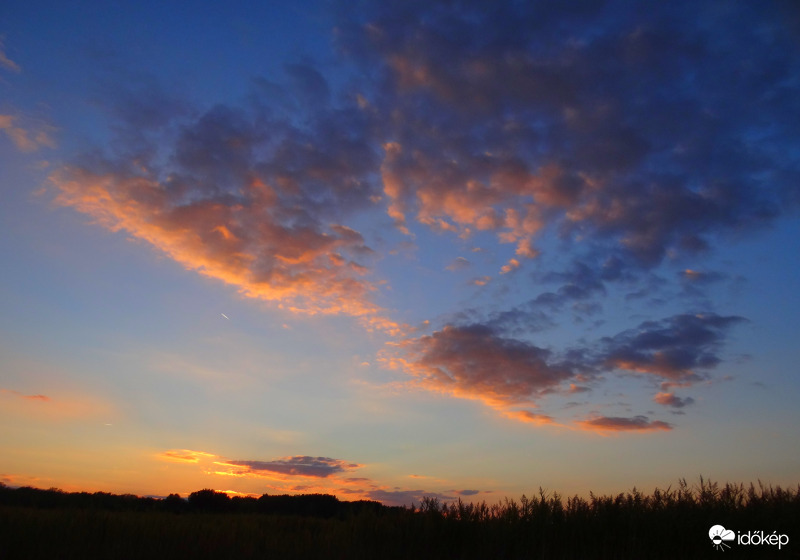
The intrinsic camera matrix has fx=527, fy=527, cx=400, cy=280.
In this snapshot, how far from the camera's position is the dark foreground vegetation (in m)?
12.0

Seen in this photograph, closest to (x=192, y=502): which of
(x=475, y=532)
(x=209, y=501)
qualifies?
(x=209, y=501)

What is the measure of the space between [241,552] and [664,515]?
450 inches

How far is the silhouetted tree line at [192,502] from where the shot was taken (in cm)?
2633

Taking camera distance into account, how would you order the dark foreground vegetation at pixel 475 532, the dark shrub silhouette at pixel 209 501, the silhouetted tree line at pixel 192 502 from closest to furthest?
1. the dark foreground vegetation at pixel 475 532
2. the silhouetted tree line at pixel 192 502
3. the dark shrub silhouette at pixel 209 501

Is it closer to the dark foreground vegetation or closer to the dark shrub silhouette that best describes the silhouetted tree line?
the dark shrub silhouette

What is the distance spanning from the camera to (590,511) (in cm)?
1558

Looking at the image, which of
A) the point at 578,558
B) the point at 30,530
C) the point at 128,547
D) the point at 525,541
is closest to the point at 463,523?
the point at 525,541

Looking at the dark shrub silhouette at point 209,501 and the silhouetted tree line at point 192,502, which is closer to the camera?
the silhouetted tree line at point 192,502

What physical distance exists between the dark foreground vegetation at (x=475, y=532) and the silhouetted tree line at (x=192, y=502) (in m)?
11.4

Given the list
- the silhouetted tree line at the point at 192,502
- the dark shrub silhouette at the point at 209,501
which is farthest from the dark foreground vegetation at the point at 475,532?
the dark shrub silhouette at the point at 209,501

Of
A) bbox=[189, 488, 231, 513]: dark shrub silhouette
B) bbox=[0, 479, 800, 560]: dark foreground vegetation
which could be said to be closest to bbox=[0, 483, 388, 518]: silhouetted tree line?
bbox=[189, 488, 231, 513]: dark shrub silhouette

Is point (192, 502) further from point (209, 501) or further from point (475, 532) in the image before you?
point (475, 532)

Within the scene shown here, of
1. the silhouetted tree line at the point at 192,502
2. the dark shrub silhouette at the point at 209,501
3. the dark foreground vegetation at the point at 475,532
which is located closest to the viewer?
the dark foreground vegetation at the point at 475,532

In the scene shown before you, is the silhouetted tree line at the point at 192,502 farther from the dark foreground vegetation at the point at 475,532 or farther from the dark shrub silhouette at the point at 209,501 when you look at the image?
the dark foreground vegetation at the point at 475,532
